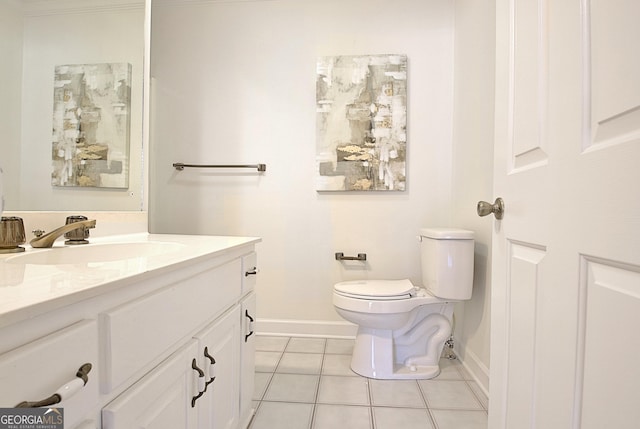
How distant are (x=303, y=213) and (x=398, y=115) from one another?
0.92m

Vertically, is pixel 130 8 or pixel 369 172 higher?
pixel 130 8

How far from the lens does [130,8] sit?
4.51 ft

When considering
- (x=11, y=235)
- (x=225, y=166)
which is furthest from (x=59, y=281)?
(x=225, y=166)

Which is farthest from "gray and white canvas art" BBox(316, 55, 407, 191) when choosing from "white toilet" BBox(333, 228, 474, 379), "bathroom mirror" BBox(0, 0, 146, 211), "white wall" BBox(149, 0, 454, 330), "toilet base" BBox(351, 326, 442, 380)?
"bathroom mirror" BBox(0, 0, 146, 211)

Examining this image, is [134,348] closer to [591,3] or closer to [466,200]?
[591,3]

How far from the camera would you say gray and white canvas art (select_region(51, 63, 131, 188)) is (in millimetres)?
Answer: 1104

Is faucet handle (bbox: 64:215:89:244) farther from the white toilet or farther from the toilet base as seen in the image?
the toilet base

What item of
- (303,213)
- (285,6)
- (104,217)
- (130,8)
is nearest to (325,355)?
(303,213)

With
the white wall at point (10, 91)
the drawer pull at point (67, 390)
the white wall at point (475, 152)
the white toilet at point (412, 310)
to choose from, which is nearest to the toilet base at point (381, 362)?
the white toilet at point (412, 310)

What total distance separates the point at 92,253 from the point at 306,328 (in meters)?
1.50

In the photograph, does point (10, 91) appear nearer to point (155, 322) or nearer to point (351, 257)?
point (155, 322)

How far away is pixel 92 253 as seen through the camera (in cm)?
100

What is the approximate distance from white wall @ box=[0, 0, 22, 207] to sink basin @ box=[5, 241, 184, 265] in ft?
0.84

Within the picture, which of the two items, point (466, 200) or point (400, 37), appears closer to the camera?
point (466, 200)
